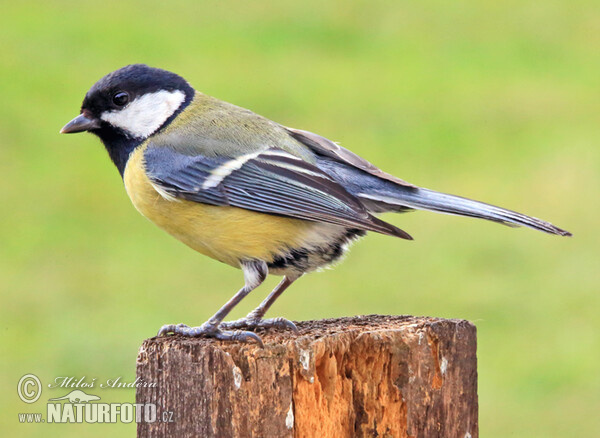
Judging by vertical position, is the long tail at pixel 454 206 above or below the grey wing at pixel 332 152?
below

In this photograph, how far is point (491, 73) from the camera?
Answer: 13.5 metres

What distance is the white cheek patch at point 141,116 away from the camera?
4711mm

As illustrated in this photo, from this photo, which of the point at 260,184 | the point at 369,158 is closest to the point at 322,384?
the point at 260,184

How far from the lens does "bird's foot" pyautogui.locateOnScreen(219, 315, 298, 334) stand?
411cm

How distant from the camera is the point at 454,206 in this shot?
13.9 feet

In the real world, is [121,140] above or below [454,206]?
above

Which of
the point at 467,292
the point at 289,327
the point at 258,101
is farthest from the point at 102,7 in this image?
the point at 289,327

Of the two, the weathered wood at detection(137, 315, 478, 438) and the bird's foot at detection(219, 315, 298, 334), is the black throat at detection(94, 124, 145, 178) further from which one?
the weathered wood at detection(137, 315, 478, 438)

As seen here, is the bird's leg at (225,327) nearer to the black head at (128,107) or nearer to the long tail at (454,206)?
the long tail at (454,206)

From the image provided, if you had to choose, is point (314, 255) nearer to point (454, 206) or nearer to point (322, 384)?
point (454, 206)

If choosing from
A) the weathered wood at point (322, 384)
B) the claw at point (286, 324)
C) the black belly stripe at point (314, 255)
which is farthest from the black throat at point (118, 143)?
the weathered wood at point (322, 384)

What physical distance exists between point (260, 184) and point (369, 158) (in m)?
6.54

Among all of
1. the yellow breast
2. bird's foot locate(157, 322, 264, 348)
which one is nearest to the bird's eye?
the yellow breast

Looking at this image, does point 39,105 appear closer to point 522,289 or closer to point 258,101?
point 258,101
